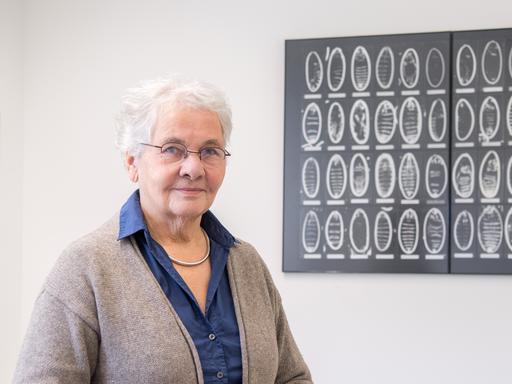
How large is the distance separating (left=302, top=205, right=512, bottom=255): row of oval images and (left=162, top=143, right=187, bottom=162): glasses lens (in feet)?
4.19

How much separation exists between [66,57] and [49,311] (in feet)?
5.94

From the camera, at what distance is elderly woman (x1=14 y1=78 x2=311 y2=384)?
1.20 metres

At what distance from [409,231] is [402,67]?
1.99 feet

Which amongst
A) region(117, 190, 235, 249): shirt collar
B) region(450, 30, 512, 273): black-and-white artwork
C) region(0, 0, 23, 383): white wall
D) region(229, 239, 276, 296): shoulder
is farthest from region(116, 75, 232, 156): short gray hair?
region(0, 0, 23, 383): white wall

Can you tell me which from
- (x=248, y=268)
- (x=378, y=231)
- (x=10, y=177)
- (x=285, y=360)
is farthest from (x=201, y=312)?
(x=10, y=177)

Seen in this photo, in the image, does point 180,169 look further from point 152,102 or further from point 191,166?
point 152,102

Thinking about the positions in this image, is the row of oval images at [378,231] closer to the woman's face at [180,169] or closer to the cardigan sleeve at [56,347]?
the woman's face at [180,169]

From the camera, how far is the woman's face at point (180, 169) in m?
1.32

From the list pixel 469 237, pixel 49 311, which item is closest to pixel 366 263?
pixel 469 237

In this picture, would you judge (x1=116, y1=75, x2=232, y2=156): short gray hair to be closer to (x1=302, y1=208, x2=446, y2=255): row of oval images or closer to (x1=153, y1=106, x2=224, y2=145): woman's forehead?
(x1=153, y1=106, x2=224, y2=145): woman's forehead

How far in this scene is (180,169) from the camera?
133cm

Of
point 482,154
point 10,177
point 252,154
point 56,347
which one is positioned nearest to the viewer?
point 56,347

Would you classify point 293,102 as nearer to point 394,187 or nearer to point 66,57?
point 394,187

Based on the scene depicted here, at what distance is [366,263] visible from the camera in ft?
8.23
